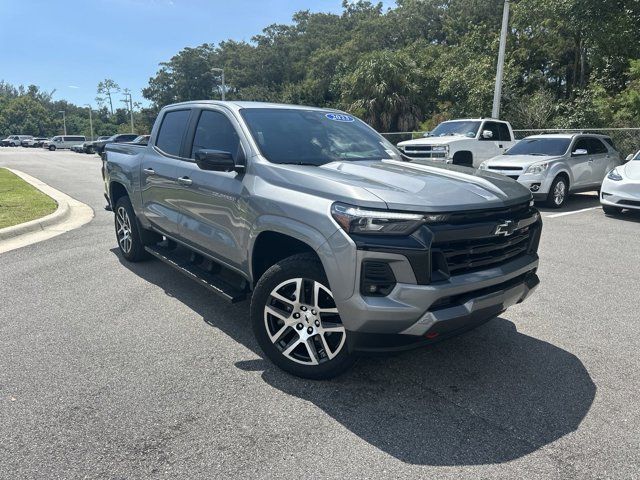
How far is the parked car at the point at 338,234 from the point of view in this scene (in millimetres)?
2844

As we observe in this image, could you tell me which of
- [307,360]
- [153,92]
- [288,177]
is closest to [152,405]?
[307,360]

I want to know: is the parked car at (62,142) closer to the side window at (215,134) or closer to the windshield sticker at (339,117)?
the side window at (215,134)

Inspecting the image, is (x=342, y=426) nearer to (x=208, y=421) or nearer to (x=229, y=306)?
(x=208, y=421)

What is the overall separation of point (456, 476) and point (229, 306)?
2.86 m

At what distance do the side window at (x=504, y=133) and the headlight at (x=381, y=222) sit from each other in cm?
1309

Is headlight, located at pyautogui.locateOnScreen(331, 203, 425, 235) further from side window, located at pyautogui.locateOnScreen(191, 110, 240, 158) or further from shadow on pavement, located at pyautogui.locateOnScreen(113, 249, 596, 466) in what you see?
side window, located at pyautogui.locateOnScreen(191, 110, 240, 158)

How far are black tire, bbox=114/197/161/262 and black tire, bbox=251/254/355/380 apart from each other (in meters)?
2.97

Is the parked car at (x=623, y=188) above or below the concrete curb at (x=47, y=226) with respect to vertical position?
above

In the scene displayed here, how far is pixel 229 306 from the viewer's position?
4.78 m

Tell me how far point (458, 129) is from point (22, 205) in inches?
444

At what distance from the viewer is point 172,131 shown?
5.21 metres

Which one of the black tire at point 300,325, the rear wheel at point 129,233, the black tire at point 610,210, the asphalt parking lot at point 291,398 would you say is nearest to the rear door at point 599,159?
the black tire at point 610,210

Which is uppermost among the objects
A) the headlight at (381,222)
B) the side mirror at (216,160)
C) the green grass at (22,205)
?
the side mirror at (216,160)

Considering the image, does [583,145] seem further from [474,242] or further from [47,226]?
[47,226]
